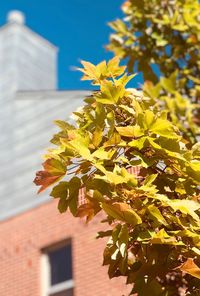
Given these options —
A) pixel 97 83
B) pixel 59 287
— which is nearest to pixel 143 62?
pixel 97 83

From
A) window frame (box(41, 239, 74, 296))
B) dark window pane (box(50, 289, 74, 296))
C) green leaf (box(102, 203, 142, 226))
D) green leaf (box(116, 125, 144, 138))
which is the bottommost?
dark window pane (box(50, 289, 74, 296))

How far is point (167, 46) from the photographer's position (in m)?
6.66

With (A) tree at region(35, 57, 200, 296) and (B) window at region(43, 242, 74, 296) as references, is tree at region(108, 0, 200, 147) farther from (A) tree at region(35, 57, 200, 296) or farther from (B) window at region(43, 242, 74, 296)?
(B) window at region(43, 242, 74, 296)

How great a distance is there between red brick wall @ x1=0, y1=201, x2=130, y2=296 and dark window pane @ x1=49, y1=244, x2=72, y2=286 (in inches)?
9.5

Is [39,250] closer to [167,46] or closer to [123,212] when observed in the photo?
[167,46]

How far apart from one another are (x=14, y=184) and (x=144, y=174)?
993 cm

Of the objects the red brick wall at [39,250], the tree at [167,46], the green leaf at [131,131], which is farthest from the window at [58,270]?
the green leaf at [131,131]

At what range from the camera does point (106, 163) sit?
2666 mm

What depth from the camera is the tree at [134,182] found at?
251 cm

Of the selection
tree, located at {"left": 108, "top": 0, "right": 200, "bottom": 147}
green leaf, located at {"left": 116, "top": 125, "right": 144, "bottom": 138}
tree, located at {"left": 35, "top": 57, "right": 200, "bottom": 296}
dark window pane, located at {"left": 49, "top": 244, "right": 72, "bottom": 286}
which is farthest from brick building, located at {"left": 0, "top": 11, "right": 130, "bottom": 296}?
green leaf, located at {"left": 116, "top": 125, "right": 144, "bottom": 138}

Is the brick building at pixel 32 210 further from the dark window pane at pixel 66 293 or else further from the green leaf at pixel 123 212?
the green leaf at pixel 123 212

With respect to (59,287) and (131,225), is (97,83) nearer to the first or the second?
(131,225)

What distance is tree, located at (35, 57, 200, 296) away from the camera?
8.22 ft

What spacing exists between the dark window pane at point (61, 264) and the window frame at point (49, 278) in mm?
64
